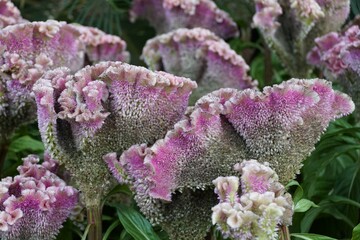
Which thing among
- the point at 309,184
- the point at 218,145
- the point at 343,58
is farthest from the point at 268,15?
the point at 218,145

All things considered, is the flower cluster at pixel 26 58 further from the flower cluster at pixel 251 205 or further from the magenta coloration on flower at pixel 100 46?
the flower cluster at pixel 251 205

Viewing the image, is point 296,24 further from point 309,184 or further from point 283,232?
point 283,232

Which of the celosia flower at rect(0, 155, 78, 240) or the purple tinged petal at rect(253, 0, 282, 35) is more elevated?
the purple tinged petal at rect(253, 0, 282, 35)

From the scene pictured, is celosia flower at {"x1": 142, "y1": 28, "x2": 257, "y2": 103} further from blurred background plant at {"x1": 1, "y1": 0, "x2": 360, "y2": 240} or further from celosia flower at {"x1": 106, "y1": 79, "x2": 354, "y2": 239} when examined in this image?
celosia flower at {"x1": 106, "y1": 79, "x2": 354, "y2": 239}

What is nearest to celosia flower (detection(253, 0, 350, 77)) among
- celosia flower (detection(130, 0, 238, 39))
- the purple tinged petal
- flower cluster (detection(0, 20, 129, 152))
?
the purple tinged petal

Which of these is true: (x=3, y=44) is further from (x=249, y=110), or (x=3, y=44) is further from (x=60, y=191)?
(x=249, y=110)

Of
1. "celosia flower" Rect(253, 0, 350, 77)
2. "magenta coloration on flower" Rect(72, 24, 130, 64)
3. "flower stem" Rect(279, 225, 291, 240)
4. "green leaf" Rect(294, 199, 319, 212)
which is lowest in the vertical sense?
"magenta coloration on flower" Rect(72, 24, 130, 64)
